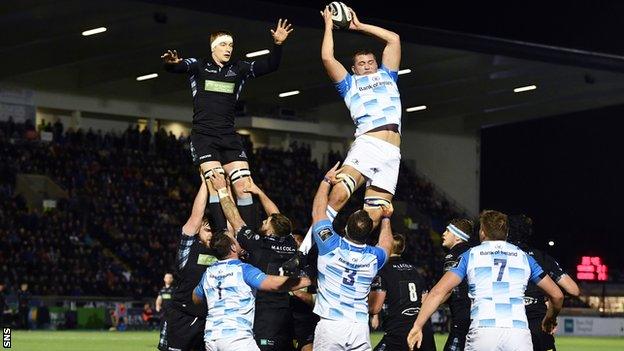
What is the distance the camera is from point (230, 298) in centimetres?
1244

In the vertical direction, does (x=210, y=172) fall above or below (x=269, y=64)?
below

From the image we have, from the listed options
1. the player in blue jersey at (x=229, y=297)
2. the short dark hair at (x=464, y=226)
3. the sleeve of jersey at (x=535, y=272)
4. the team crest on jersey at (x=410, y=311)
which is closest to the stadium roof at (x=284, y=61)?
the team crest on jersey at (x=410, y=311)

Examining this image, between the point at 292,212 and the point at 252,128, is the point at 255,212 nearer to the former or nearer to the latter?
the point at 292,212

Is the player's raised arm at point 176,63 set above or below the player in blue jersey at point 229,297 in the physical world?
above

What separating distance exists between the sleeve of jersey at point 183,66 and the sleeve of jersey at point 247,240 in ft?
7.34

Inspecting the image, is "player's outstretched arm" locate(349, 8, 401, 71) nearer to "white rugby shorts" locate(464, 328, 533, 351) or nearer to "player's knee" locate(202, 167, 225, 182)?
"player's knee" locate(202, 167, 225, 182)

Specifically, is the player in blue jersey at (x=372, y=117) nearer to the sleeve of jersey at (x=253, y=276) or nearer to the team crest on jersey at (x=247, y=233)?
the team crest on jersey at (x=247, y=233)

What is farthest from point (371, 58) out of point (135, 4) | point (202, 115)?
point (135, 4)

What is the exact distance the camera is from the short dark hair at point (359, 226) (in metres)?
12.1

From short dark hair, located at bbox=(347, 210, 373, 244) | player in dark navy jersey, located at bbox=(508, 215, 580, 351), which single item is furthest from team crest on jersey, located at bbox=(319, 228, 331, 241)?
player in dark navy jersey, located at bbox=(508, 215, 580, 351)

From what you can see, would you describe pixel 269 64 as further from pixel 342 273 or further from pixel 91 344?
pixel 91 344

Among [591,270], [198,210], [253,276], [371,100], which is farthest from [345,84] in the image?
[591,270]

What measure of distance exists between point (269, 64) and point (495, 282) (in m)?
4.62

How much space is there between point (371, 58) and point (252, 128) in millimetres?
44733
